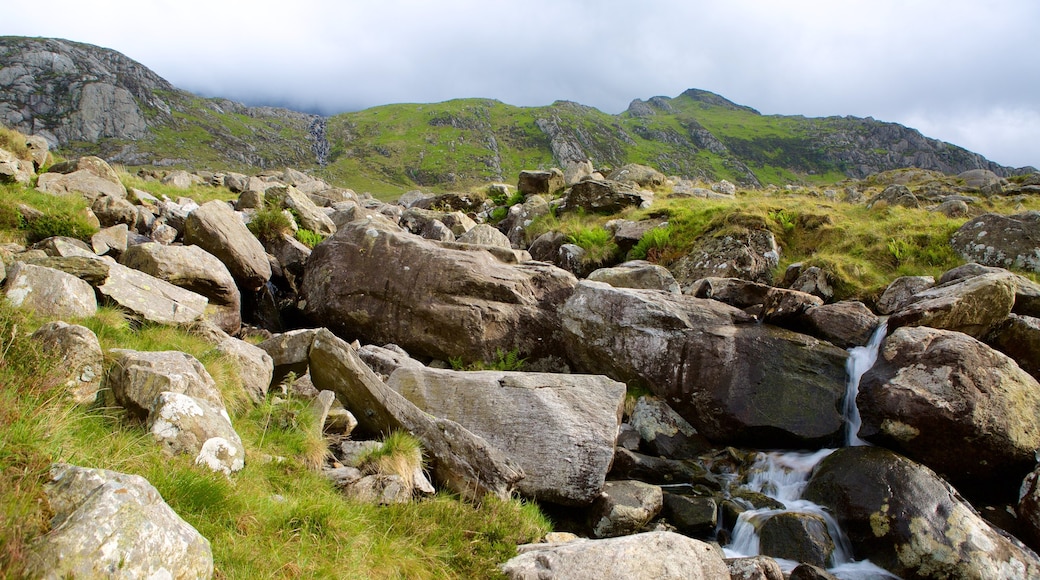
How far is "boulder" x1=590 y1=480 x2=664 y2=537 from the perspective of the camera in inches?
345

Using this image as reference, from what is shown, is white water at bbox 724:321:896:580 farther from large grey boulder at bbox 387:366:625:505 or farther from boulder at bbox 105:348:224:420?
boulder at bbox 105:348:224:420

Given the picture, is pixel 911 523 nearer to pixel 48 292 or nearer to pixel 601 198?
pixel 48 292

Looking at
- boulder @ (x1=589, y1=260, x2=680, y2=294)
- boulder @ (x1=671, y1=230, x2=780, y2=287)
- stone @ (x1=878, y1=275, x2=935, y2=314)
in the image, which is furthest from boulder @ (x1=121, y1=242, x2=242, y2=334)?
stone @ (x1=878, y1=275, x2=935, y2=314)

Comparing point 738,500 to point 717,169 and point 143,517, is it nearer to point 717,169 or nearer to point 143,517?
point 143,517

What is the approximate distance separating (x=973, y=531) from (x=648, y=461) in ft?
15.8

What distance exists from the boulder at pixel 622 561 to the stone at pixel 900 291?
10155 mm

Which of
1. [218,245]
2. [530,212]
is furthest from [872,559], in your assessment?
[530,212]

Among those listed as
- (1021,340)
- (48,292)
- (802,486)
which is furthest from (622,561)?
(1021,340)

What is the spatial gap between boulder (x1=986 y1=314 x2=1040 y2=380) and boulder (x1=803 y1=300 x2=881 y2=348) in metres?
2.09

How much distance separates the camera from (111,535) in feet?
12.3

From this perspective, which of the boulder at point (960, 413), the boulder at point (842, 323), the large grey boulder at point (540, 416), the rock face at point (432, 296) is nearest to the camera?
the boulder at point (960, 413)

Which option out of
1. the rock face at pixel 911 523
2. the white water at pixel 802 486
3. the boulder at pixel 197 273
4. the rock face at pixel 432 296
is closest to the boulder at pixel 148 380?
the boulder at pixel 197 273

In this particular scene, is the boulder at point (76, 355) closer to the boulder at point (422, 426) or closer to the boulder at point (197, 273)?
the boulder at point (422, 426)

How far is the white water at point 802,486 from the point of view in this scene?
8312 millimetres
